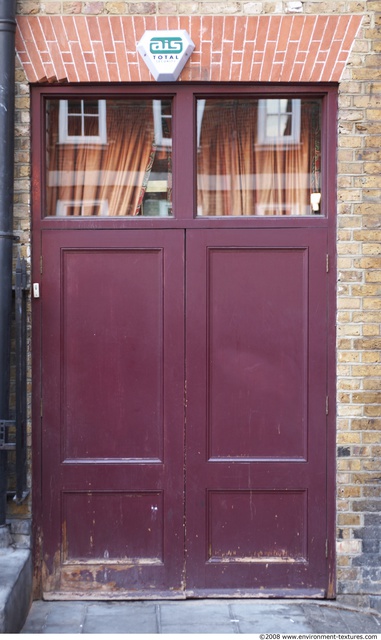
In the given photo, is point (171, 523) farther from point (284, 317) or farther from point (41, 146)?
point (41, 146)

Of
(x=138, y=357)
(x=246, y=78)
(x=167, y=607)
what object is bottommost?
(x=167, y=607)

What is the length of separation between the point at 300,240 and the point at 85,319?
1.53 meters

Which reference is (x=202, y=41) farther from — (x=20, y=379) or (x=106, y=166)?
(x=20, y=379)

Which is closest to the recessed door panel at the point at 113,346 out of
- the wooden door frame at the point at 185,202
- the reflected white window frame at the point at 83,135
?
the wooden door frame at the point at 185,202

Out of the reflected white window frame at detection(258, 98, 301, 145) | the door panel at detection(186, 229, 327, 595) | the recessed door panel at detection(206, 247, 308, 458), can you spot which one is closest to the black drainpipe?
the door panel at detection(186, 229, 327, 595)

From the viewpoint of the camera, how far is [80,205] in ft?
18.1

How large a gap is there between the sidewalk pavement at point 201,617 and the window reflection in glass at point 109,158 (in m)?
2.61

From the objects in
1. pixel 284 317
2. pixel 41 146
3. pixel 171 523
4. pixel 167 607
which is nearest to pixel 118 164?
pixel 41 146

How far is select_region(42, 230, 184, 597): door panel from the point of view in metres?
5.39

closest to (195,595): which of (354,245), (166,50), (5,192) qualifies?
(354,245)

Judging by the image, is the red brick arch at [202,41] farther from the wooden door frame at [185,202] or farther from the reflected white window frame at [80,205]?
the reflected white window frame at [80,205]

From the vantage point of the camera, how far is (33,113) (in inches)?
210

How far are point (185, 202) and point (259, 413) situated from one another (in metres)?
1.50

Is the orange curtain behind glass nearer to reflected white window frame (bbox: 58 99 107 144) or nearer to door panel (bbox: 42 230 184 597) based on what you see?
reflected white window frame (bbox: 58 99 107 144)
